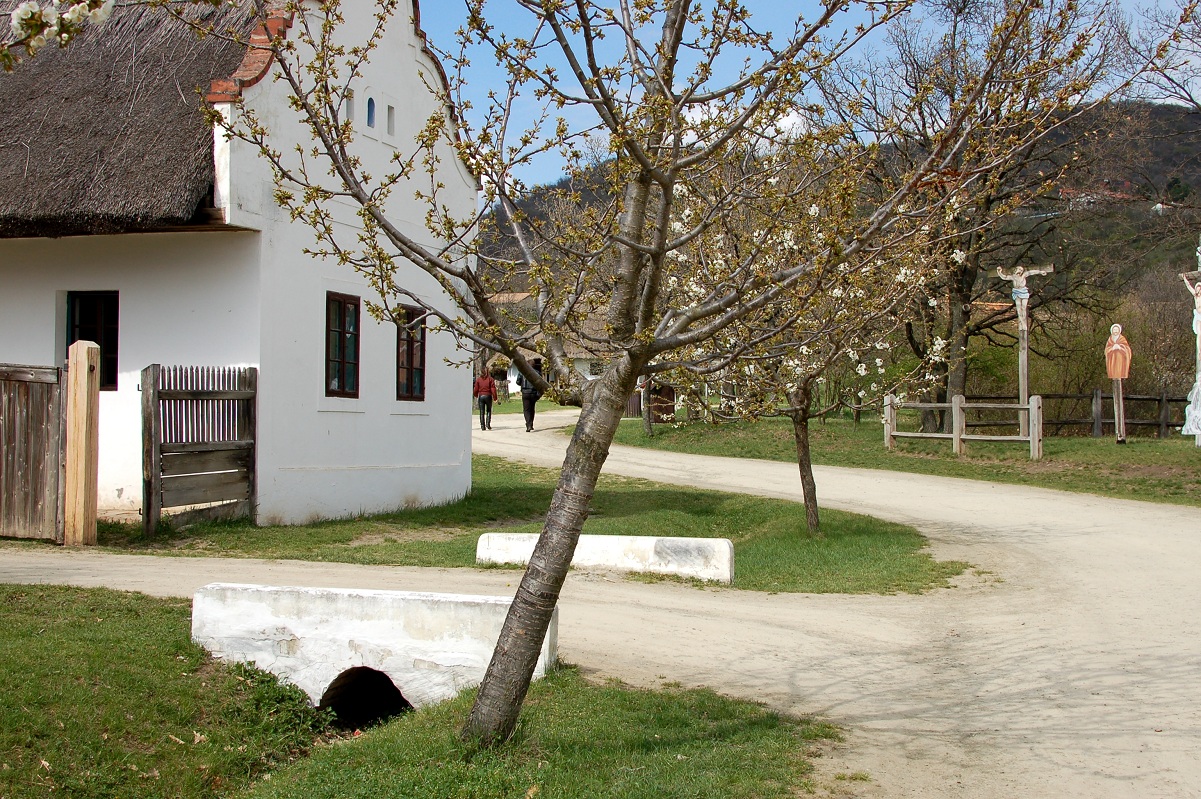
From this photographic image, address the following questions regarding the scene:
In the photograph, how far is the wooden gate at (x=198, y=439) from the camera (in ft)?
40.3

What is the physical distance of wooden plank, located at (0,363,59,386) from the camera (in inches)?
475

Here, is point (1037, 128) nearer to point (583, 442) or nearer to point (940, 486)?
point (583, 442)

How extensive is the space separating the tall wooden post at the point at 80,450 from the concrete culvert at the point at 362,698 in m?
5.16

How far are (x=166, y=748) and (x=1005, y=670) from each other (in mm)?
5442

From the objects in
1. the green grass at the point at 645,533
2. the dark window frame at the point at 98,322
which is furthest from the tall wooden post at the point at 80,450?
the dark window frame at the point at 98,322

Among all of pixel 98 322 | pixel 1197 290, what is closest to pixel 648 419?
pixel 1197 290

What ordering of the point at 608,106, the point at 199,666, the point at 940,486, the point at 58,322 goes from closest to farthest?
1. the point at 608,106
2. the point at 199,666
3. the point at 58,322
4. the point at 940,486

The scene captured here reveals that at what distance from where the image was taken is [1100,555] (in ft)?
43.2

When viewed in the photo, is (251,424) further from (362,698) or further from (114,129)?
(362,698)

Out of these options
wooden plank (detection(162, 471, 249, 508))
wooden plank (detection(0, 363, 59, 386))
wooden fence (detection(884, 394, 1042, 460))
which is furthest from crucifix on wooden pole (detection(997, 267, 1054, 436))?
wooden plank (detection(0, 363, 59, 386))

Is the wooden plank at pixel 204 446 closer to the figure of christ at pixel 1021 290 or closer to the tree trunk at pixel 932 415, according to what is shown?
the figure of christ at pixel 1021 290

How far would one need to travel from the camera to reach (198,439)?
42.9ft

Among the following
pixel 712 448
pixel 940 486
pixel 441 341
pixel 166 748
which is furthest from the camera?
pixel 712 448

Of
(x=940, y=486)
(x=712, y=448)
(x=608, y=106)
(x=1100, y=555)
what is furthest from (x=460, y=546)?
(x=712, y=448)
